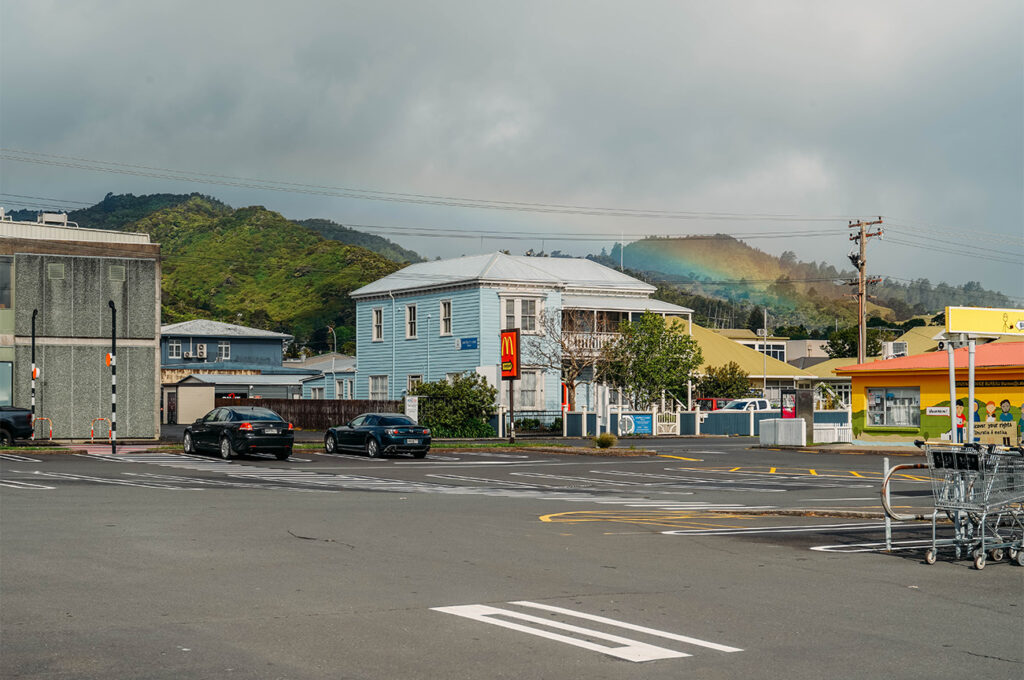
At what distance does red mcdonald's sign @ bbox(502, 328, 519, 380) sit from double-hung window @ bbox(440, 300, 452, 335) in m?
11.2

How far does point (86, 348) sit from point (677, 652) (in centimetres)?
4018

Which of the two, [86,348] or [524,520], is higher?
[86,348]

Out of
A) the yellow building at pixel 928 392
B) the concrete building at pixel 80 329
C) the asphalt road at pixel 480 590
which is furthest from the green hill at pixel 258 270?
the asphalt road at pixel 480 590

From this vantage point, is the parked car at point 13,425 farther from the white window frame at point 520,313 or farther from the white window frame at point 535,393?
the white window frame at point 520,313

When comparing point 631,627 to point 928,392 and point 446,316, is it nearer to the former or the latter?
point 928,392

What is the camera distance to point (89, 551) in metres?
12.8

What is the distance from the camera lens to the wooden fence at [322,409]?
5478cm

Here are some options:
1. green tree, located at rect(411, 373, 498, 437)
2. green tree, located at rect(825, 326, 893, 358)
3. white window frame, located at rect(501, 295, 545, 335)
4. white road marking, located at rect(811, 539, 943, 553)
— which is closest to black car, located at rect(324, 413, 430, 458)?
green tree, located at rect(411, 373, 498, 437)

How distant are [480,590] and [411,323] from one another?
50.7m

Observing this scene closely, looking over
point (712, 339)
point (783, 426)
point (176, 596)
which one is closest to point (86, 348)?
point (783, 426)

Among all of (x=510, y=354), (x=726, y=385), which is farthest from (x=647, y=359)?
(x=726, y=385)

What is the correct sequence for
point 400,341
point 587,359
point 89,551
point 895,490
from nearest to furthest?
point 89,551 < point 895,490 < point 587,359 < point 400,341

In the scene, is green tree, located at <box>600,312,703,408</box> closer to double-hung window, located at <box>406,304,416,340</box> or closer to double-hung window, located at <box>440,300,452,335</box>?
double-hung window, located at <box>440,300,452,335</box>

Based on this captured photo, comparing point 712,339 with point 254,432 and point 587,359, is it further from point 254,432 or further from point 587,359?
point 254,432
